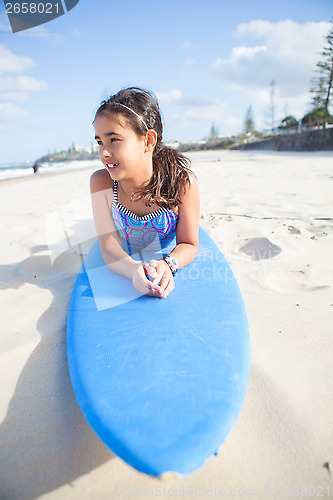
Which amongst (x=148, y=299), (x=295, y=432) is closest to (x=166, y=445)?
(x=295, y=432)

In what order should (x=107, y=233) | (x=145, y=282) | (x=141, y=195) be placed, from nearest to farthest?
(x=145, y=282) < (x=141, y=195) < (x=107, y=233)

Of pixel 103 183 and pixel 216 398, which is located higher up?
pixel 103 183

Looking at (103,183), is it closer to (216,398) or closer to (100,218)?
(100,218)

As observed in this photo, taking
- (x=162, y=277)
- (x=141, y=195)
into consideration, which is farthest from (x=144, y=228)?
(x=162, y=277)

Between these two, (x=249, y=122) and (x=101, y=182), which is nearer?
(x=101, y=182)

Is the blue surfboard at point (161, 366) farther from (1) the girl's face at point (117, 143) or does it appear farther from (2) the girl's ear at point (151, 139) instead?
(2) the girl's ear at point (151, 139)

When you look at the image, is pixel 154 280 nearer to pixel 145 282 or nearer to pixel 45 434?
pixel 145 282

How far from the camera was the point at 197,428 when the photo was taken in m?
0.82

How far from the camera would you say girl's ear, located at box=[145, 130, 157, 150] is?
1.64 m

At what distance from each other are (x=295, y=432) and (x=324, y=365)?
1.20 feet

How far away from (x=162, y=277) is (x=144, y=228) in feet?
1.63

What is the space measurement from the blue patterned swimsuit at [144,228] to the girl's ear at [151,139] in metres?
0.36

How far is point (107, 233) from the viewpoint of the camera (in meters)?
1.88

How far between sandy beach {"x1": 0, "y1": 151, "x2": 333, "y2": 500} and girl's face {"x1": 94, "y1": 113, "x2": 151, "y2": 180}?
0.87 m
